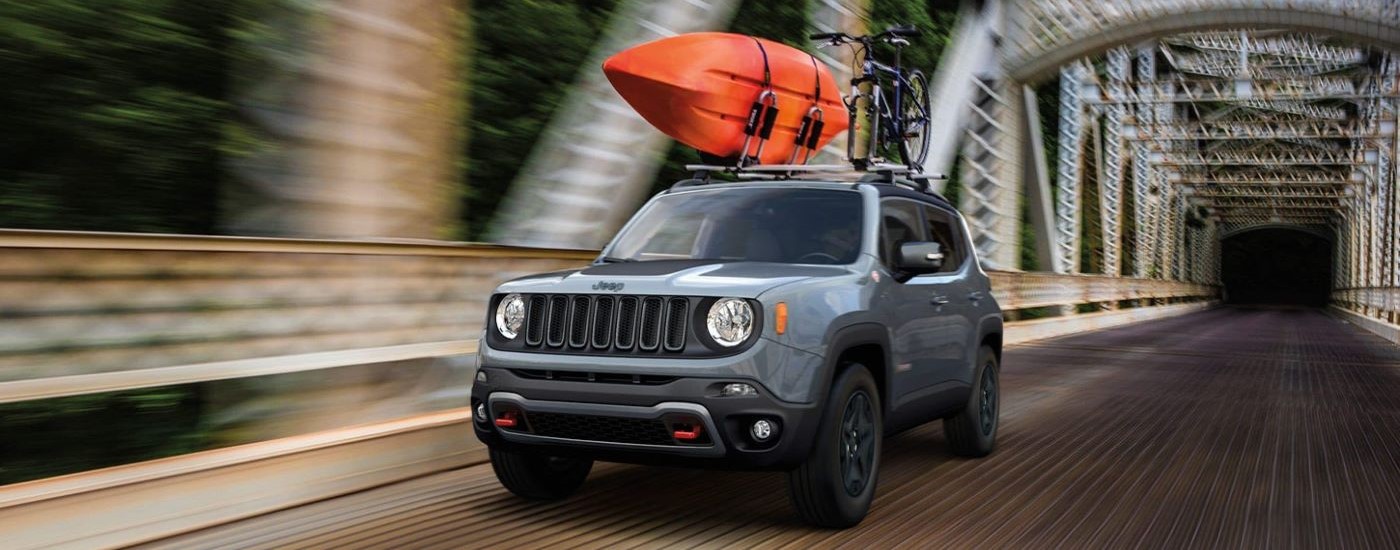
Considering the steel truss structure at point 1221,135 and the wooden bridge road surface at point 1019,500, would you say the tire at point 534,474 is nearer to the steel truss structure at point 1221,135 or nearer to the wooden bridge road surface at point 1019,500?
the wooden bridge road surface at point 1019,500

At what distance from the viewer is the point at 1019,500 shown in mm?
6387

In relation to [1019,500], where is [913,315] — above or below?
above

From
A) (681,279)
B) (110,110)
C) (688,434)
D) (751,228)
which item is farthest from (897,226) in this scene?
(110,110)

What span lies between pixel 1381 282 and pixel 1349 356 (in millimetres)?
24648

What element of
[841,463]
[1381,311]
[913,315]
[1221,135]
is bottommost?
[1381,311]

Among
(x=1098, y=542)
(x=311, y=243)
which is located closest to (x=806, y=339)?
(x=1098, y=542)

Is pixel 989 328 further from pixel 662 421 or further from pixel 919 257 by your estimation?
pixel 662 421

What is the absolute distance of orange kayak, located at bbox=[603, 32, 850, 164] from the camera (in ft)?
30.2

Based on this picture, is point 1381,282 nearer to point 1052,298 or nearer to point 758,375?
point 1052,298

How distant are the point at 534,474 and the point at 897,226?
2356 mm

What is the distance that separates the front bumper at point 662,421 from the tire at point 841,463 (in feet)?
0.43

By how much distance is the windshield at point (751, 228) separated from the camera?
633 cm

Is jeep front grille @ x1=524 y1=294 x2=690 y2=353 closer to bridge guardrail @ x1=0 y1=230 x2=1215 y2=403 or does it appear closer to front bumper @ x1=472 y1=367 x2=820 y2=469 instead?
front bumper @ x1=472 y1=367 x2=820 y2=469

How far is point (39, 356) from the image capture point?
4.87 meters
